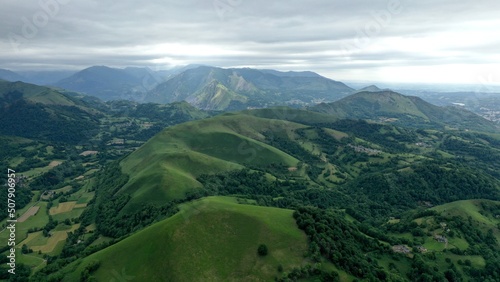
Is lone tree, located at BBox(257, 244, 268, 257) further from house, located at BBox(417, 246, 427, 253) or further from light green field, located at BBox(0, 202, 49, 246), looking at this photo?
light green field, located at BBox(0, 202, 49, 246)

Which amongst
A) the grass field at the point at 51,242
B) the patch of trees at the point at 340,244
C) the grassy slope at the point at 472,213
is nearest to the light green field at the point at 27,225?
the grass field at the point at 51,242

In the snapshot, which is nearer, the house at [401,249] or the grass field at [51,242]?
the house at [401,249]

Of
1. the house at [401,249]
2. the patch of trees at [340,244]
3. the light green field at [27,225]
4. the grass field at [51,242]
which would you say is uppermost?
the patch of trees at [340,244]

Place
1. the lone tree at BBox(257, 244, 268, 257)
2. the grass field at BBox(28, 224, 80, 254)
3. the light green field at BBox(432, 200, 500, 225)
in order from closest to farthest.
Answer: the lone tree at BBox(257, 244, 268, 257)
the grass field at BBox(28, 224, 80, 254)
the light green field at BBox(432, 200, 500, 225)

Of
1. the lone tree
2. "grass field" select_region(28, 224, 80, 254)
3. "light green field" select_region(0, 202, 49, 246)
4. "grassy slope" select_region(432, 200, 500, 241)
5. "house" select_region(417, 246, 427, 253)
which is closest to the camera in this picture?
the lone tree

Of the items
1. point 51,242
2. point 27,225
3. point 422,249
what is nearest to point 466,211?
point 422,249

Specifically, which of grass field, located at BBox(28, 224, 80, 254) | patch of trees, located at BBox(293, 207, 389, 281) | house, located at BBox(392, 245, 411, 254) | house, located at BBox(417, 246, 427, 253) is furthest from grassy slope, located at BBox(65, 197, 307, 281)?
grass field, located at BBox(28, 224, 80, 254)

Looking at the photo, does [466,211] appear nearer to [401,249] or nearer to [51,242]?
[401,249]

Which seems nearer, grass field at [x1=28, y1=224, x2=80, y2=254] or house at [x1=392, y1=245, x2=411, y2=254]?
house at [x1=392, y1=245, x2=411, y2=254]

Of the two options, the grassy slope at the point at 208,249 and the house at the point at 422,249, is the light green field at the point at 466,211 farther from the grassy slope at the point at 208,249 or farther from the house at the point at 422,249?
the grassy slope at the point at 208,249
